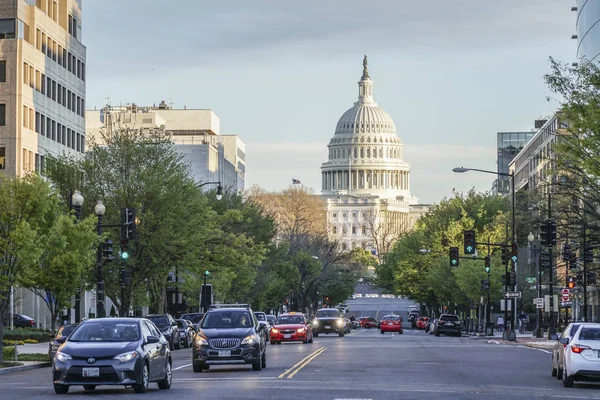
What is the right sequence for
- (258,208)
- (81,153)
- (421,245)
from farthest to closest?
1. (421,245)
2. (258,208)
3. (81,153)

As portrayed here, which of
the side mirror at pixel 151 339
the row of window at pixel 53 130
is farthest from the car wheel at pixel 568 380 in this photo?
the row of window at pixel 53 130

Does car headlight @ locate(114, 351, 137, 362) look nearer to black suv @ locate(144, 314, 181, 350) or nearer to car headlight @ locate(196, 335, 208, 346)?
car headlight @ locate(196, 335, 208, 346)

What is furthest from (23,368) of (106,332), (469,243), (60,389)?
(469,243)

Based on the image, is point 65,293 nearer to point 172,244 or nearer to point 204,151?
point 172,244

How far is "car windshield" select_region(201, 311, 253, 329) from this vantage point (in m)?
34.7

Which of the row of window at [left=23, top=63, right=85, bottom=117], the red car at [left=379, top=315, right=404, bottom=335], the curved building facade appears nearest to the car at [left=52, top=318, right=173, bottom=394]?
the curved building facade

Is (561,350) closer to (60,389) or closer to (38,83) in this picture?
(60,389)

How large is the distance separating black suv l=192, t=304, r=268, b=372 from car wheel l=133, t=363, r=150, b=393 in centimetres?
785

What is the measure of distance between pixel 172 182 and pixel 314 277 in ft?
227

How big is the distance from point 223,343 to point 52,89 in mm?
54753

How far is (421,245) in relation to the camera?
130125 millimetres

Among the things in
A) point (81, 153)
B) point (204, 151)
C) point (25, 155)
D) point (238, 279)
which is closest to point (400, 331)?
point (238, 279)

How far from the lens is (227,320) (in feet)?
114

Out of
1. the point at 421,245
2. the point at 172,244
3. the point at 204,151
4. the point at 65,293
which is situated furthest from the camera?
the point at 204,151
